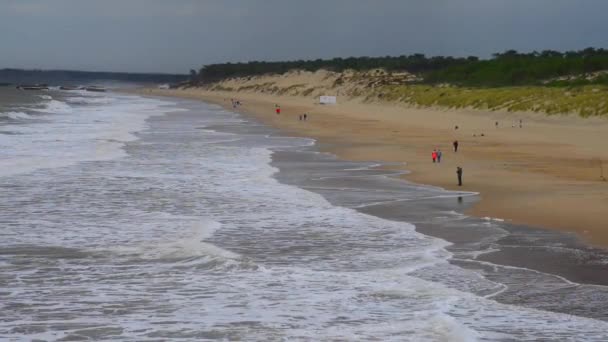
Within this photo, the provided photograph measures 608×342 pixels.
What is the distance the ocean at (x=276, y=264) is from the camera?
1048 centimetres

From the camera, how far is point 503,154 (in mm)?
32531

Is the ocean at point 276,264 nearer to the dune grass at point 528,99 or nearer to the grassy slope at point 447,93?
the dune grass at point 528,99

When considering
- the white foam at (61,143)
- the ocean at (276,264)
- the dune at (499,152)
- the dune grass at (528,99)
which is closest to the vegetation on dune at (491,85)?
the dune grass at (528,99)

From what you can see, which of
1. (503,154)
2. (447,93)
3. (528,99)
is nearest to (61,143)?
(503,154)

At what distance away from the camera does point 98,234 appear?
16156mm

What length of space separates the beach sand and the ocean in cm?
111

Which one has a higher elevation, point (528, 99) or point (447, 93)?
point (528, 99)

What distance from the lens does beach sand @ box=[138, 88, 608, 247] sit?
19.0m

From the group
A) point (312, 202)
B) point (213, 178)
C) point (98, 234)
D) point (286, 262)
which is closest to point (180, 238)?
point (98, 234)

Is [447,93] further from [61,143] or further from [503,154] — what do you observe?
[61,143]

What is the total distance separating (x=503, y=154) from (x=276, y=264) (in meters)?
20.3

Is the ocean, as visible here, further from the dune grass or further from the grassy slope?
the grassy slope

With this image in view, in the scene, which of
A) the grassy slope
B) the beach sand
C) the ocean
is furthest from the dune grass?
the ocean

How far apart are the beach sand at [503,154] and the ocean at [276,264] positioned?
43.7 inches
